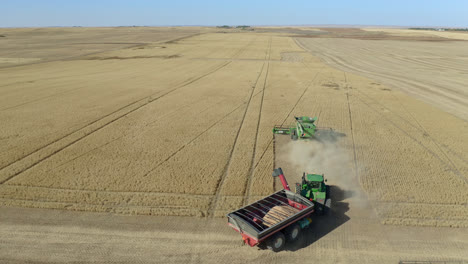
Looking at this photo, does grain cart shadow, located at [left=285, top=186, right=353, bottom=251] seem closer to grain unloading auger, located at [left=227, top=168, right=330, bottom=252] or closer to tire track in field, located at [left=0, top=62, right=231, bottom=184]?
grain unloading auger, located at [left=227, top=168, right=330, bottom=252]

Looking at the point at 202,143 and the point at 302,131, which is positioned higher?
the point at 302,131

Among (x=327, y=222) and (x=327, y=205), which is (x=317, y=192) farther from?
(x=327, y=222)

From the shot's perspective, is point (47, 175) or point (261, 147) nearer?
point (47, 175)

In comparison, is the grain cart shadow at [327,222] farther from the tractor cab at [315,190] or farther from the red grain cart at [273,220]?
the tractor cab at [315,190]

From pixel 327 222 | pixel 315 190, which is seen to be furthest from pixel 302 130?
pixel 327 222

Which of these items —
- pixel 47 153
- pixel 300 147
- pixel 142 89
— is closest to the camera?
pixel 47 153

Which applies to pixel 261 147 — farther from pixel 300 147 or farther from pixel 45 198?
pixel 45 198

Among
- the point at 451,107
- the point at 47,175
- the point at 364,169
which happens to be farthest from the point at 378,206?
the point at 451,107

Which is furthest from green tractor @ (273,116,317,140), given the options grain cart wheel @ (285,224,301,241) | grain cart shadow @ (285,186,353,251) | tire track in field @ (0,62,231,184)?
tire track in field @ (0,62,231,184)
